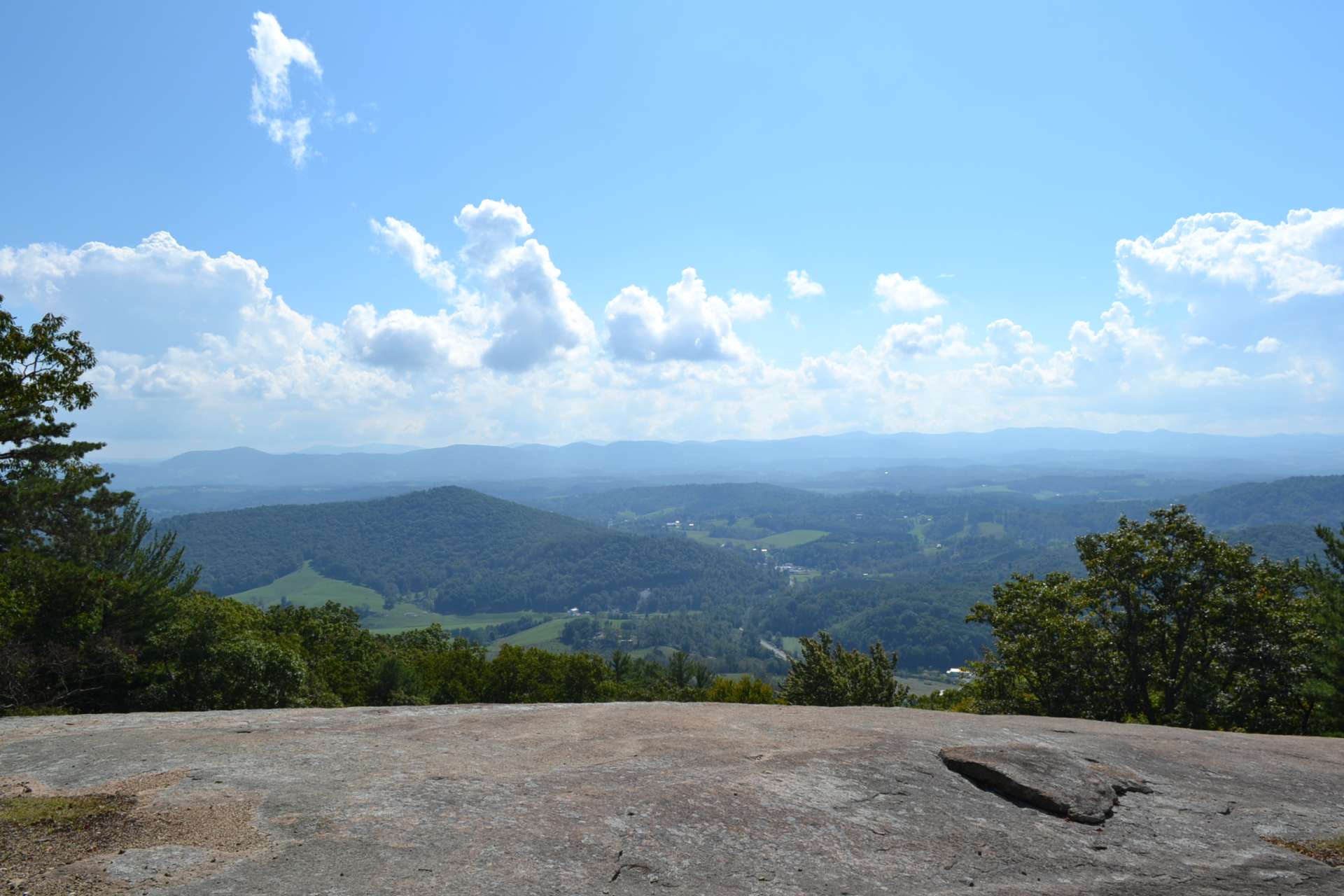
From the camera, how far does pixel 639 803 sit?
8.04 metres

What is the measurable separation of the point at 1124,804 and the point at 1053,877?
9.08ft

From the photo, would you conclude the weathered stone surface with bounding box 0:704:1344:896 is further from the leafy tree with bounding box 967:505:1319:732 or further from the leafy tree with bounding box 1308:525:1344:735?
the leafy tree with bounding box 967:505:1319:732

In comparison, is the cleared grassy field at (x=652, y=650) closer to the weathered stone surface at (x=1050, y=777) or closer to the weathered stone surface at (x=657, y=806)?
the weathered stone surface at (x=657, y=806)

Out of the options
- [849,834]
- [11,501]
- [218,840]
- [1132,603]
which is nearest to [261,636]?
[11,501]

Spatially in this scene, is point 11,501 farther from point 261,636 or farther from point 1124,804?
point 1124,804

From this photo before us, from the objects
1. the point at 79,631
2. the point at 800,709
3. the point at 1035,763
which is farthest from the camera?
the point at 79,631

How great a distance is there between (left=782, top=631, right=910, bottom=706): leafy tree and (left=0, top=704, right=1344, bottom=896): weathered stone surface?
26263 millimetres

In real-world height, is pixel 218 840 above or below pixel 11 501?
below

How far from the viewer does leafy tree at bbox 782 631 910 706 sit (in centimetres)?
3719

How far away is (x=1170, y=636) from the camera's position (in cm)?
2439

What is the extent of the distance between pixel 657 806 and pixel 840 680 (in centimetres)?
3164

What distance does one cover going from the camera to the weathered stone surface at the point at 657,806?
659 cm

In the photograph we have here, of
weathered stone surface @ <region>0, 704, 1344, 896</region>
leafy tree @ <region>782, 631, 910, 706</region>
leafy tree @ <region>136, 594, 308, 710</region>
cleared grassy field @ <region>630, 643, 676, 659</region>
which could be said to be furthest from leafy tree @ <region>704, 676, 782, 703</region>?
cleared grassy field @ <region>630, 643, 676, 659</region>

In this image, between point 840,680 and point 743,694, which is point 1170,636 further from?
point 743,694
